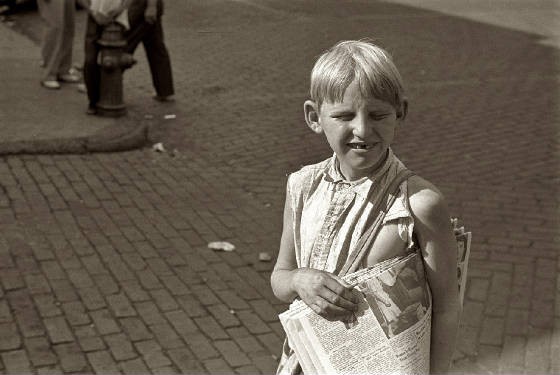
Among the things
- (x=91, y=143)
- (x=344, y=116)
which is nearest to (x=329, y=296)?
(x=344, y=116)

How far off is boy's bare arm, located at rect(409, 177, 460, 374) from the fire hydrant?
6.70 meters

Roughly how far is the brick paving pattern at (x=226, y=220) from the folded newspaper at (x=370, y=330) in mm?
2282

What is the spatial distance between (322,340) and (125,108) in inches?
276

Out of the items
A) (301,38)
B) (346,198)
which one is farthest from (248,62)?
(346,198)

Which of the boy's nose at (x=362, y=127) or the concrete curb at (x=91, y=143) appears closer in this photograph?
the boy's nose at (x=362, y=127)

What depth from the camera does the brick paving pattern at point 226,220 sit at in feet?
15.1

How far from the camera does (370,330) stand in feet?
6.91

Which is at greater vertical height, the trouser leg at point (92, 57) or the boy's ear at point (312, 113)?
the boy's ear at point (312, 113)

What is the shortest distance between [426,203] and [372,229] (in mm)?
156

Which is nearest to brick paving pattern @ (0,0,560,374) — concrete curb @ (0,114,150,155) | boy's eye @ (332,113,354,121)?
concrete curb @ (0,114,150,155)

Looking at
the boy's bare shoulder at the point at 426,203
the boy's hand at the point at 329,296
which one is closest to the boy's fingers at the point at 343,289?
the boy's hand at the point at 329,296

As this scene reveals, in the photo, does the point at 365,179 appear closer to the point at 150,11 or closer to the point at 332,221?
the point at 332,221

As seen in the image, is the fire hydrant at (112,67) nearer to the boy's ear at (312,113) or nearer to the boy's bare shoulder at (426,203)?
the boy's ear at (312,113)

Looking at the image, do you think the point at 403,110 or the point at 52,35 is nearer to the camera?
the point at 403,110
